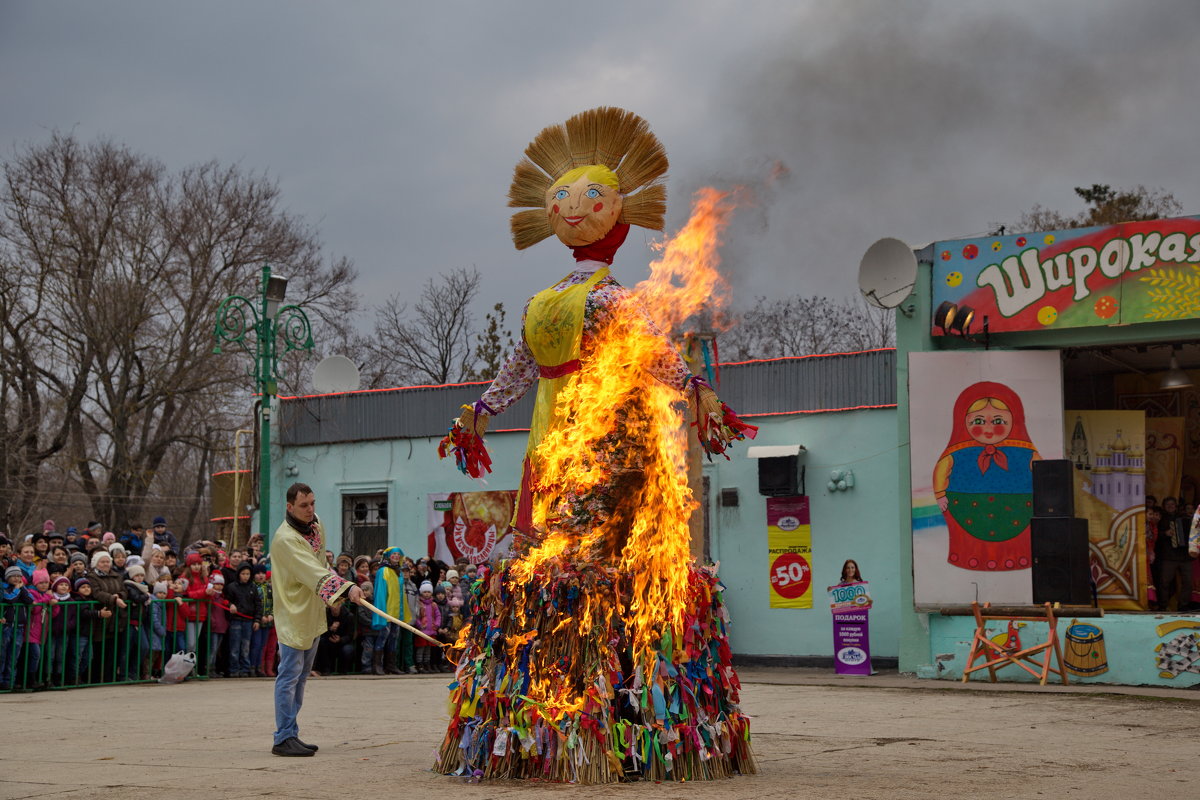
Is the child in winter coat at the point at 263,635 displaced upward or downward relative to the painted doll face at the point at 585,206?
downward

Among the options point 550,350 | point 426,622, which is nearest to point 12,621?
point 426,622

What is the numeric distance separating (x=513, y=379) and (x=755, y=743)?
9.90 feet

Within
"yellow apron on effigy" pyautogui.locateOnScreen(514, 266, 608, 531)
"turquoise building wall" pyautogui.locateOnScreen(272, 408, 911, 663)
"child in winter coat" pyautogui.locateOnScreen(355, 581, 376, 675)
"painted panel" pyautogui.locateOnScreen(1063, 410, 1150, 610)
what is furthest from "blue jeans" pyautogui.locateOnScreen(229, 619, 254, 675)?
"painted panel" pyautogui.locateOnScreen(1063, 410, 1150, 610)

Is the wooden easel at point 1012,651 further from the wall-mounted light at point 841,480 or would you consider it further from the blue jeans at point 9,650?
the blue jeans at point 9,650

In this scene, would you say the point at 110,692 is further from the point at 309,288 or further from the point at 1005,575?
the point at 309,288

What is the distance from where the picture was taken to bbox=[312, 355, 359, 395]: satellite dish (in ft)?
80.9

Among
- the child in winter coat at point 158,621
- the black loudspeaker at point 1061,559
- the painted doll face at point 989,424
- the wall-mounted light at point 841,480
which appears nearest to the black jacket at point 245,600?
the child in winter coat at point 158,621

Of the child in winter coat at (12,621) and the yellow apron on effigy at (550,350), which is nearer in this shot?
the yellow apron on effigy at (550,350)

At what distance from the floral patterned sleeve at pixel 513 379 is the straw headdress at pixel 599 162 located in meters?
0.75

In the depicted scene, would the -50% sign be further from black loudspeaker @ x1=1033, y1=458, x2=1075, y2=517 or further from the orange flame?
the orange flame

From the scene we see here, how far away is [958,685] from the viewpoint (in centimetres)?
1548

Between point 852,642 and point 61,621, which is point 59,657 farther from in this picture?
point 852,642

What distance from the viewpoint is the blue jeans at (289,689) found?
325 inches

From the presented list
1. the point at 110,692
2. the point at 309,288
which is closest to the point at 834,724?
the point at 110,692
